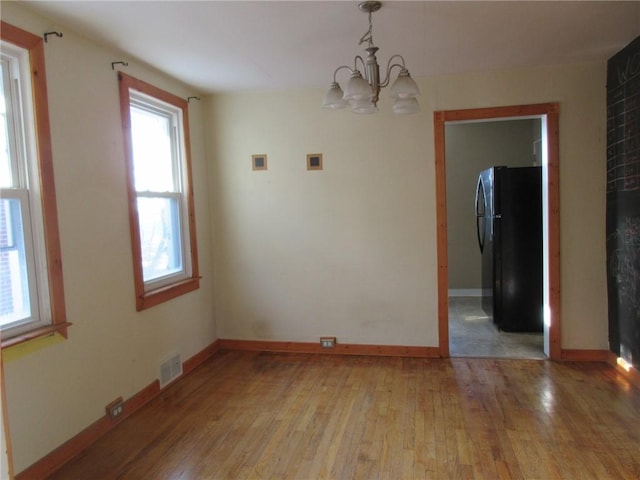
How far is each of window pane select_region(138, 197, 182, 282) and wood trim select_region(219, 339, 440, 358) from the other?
0.99m

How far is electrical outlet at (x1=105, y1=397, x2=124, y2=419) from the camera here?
265 cm

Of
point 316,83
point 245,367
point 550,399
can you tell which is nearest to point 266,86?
point 316,83

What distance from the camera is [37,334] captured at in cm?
215

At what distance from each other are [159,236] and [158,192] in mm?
349

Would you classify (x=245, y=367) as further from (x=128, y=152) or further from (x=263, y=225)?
(x=128, y=152)

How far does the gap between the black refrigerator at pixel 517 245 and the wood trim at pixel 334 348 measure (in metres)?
1.16

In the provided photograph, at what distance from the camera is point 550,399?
112 inches

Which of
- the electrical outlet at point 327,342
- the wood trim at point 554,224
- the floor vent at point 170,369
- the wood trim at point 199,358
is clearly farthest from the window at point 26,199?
the wood trim at point 554,224

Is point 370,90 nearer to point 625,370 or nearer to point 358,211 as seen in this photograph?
point 358,211

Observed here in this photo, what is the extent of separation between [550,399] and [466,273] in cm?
335

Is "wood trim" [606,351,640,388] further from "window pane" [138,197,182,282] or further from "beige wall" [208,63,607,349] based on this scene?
"window pane" [138,197,182,282]

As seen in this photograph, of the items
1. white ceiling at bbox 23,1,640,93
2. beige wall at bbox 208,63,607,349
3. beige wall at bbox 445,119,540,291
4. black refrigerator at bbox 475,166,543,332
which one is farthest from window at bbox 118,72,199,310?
beige wall at bbox 445,119,540,291

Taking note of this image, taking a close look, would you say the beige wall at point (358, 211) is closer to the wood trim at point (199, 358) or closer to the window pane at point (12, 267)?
the wood trim at point (199, 358)

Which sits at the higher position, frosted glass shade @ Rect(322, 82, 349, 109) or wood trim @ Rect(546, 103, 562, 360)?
frosted glass shade @ Rect(322, 82, 349, 109)
